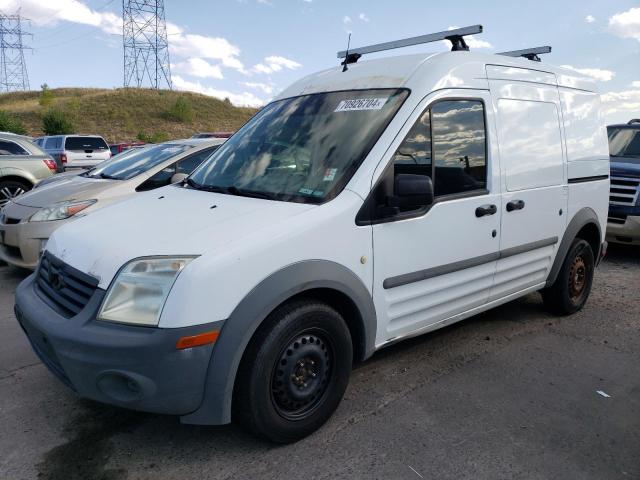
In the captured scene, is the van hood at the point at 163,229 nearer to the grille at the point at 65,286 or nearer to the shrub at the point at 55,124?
the grille at the point at 65,286

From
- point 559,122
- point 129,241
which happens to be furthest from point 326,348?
point 559,122

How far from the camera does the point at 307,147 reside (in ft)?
10.7

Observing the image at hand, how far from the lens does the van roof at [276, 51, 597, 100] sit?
3.29m

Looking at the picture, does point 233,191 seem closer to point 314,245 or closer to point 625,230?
point 314,245

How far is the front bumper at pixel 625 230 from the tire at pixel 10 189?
9.55m

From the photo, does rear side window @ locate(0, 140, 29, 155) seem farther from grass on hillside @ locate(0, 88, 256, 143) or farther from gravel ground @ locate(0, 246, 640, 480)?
grass on hillside @ locate(0, 88, 256, 143)

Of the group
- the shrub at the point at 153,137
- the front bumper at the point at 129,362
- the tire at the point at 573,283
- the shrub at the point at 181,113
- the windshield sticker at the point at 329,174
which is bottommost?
the tire at the point at 573,283

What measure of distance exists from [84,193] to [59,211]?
358 millimetres

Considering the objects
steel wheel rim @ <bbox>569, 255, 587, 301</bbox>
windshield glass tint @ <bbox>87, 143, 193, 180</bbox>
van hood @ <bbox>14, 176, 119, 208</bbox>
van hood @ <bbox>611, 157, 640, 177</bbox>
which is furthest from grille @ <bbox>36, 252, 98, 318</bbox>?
van hood @ <bbox>611, 157, 640, 177</bbox>

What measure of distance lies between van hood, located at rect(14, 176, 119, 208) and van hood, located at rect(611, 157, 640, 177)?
6610 mm

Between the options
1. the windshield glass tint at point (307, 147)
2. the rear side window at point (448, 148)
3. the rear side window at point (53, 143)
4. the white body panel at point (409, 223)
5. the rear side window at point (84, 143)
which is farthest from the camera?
the rear side window at point (53, 143)

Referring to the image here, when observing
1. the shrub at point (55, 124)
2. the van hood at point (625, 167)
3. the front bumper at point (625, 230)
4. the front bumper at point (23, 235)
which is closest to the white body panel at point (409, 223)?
the front bumper at point (23, 235)

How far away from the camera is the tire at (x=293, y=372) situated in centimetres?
254

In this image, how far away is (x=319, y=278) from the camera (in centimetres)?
268
